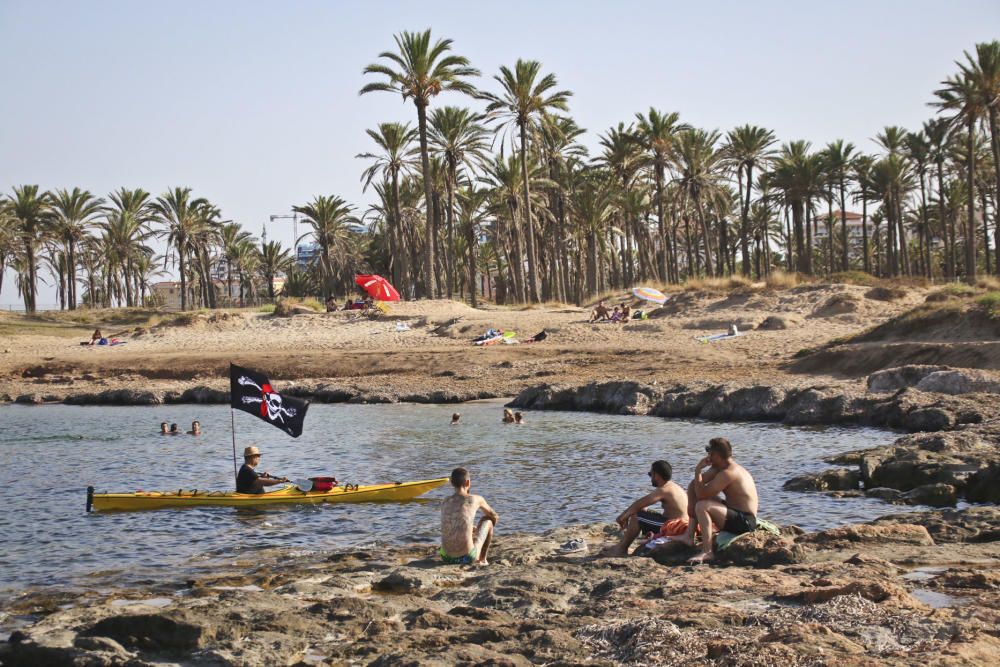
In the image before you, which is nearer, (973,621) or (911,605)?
(973,621)

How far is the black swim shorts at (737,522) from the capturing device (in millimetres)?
10344

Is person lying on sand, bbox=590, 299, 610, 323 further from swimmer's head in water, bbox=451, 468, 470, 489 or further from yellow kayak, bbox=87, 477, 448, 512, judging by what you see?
swimmer's head in water, bbox=451, 468, 470, 489

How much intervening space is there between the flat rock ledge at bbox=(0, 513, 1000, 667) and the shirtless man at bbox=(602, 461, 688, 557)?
56cm

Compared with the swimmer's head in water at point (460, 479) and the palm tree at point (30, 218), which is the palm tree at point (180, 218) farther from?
the swimmer's head in water at point (460, 479)

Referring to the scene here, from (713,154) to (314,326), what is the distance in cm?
2811

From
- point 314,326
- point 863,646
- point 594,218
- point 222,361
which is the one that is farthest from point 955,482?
point 594,218

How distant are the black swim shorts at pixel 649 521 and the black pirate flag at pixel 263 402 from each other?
5.75 meters

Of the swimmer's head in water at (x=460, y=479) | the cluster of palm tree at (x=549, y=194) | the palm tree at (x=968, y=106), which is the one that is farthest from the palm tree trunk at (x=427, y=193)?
the swimmer's head in water at (x=460, y=479)

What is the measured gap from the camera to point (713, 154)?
62.1 m

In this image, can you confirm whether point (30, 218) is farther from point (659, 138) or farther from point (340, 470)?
point (340, 470)

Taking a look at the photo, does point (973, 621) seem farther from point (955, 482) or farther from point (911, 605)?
point (955, 482)

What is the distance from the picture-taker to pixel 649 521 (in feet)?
36.2

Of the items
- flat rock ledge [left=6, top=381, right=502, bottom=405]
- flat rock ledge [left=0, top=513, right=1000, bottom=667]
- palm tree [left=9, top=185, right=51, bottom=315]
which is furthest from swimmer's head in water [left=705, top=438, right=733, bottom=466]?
palm tree [left=9, top=185, right=51, bottom=315]

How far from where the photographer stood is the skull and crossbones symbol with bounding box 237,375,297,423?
583 inches
